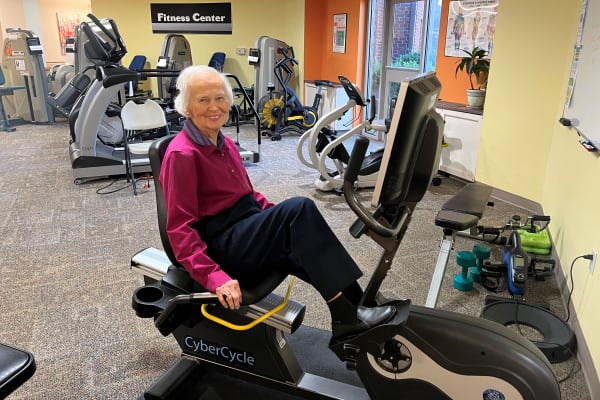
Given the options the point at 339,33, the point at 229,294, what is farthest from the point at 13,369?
the point at 339,33

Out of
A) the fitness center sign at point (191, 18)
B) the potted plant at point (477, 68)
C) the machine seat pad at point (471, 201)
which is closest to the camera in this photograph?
the machine seat pad at point (471, 201)

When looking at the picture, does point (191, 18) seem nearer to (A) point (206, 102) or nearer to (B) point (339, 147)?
(B) point (339, 147)

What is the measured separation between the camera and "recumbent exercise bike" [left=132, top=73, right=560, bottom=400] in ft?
4.55

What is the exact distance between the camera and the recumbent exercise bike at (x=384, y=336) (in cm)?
139

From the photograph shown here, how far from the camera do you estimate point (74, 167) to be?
15.7 ft

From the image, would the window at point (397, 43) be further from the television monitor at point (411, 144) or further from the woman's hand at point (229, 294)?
the woman's hand at point (229, 294)

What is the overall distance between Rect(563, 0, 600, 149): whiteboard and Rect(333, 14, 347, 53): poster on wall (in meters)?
4.76

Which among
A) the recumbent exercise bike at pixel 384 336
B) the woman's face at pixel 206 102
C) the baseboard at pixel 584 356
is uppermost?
the woman's face at pixel 206 102

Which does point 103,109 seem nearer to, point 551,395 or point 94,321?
point 94,321

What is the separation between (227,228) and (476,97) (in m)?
3.82

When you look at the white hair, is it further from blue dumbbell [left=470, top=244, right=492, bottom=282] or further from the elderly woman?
blue dumbbell [left=470, top=244, right=492, bottom=282]

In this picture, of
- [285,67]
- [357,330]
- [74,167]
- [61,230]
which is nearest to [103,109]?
[74,167]

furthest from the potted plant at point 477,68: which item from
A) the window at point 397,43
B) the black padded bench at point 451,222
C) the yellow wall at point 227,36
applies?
A: the yellow wall at point 227,36

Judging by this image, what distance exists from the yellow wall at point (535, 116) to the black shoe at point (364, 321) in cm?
179
